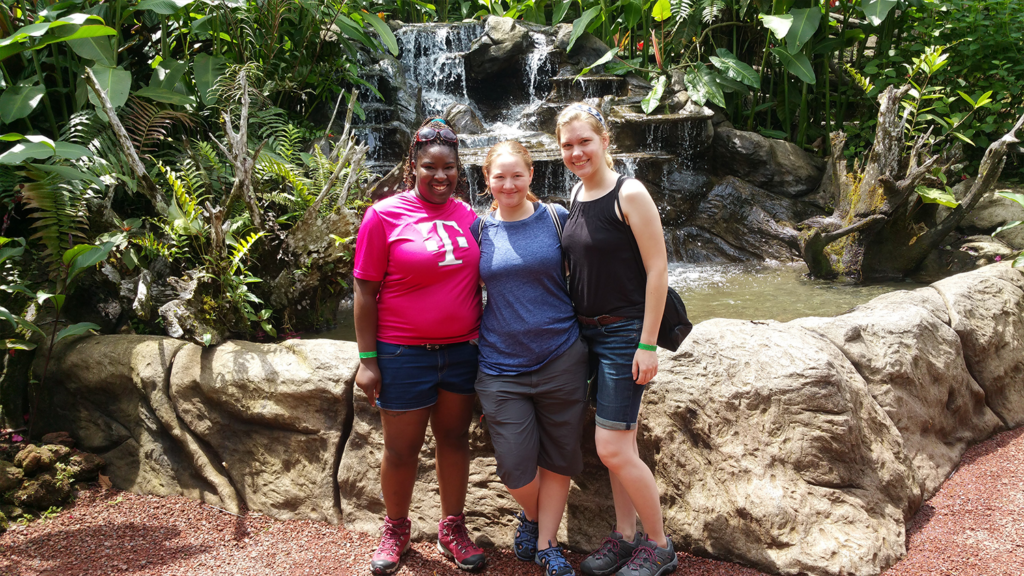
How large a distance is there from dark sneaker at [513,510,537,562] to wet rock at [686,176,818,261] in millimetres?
5665

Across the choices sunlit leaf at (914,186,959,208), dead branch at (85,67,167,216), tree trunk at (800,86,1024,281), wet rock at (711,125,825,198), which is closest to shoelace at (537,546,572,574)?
dead branch at (85,67,167,216)

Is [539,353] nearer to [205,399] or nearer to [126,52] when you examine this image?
[205,399]

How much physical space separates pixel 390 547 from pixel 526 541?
0.56m

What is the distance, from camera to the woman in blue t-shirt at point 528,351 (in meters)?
2.52

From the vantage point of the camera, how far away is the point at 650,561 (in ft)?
8.38

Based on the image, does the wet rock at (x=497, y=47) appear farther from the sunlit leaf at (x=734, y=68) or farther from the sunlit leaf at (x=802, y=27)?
the sunlit leaf at (x=802, y=27)

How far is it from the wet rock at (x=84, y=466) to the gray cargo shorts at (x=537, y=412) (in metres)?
2.39

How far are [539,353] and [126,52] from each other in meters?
5.09

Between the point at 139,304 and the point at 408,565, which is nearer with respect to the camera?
the point at 408,565

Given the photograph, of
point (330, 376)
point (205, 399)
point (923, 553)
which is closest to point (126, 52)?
point (205, 399)

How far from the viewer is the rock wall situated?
106 inches

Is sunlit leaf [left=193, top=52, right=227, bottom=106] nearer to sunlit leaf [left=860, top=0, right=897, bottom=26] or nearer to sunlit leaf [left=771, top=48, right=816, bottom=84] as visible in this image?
sunlit leaf [left=771, top=48, right=816, bottom=84]

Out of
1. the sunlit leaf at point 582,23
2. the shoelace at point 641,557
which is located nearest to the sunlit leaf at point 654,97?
the sunlit leaf at point 582,23

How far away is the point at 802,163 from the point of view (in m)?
8.47
